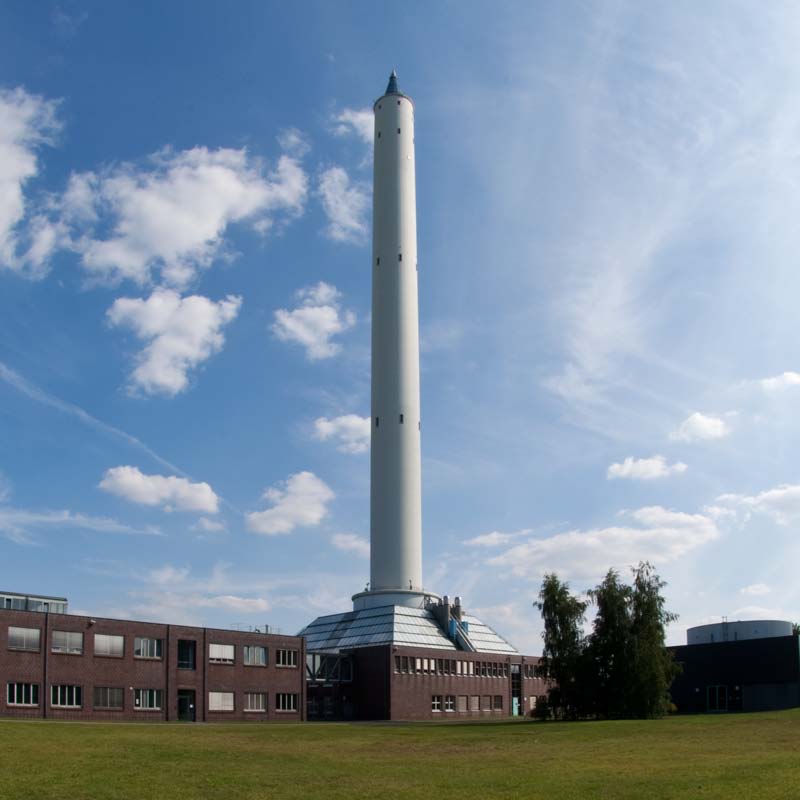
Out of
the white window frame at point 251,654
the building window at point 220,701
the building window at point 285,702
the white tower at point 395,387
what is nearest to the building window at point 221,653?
the white window frame at point 251,654

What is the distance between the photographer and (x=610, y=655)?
68.7 metres

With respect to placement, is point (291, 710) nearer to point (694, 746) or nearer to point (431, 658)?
point (431, 658)

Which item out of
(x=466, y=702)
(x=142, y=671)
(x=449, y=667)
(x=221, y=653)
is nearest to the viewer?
(x=142, y=671)

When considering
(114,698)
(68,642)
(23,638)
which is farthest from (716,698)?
(23,638)

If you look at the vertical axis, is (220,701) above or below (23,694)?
below

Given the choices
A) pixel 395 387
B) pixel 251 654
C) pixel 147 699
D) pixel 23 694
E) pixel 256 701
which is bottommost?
pixel 256 701

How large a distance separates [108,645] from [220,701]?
10670 mm

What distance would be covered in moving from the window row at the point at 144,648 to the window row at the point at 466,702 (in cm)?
1478

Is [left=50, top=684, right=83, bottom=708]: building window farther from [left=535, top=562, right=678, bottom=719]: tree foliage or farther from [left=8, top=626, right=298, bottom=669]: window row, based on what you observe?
[left=535, top=562, right=678, bottom=719]: tree foliage

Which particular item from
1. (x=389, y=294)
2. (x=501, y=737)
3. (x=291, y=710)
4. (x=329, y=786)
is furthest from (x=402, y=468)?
(x=329, y=786)

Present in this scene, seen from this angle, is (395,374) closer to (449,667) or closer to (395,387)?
(395,387)

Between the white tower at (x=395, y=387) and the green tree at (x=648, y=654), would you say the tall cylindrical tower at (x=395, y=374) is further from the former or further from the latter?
the green tree at (x=648, y=654)

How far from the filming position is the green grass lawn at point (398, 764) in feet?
85.6

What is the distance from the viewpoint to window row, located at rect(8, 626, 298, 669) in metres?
64.6
